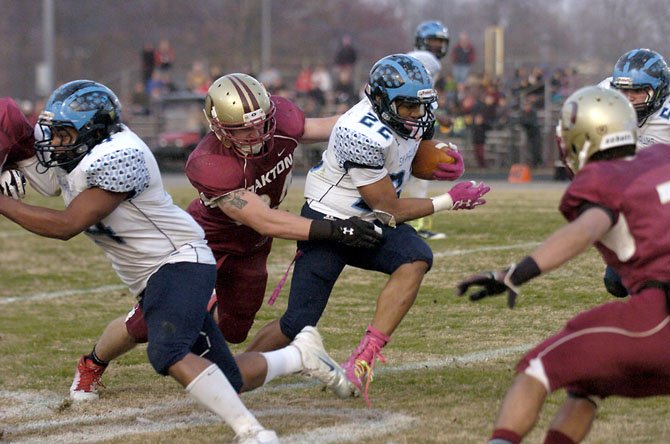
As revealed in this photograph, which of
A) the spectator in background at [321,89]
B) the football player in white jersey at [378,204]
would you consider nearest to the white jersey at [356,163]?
the football player in white jersey at [378,204]

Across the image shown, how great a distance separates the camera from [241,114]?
15.2 feet

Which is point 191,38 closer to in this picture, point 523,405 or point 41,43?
point 41,43

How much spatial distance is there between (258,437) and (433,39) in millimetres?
6793

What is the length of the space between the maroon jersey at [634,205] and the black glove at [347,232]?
1232 mm

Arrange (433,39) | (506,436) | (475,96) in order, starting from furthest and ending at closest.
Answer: (475,96) → (433,39) → (506,436)

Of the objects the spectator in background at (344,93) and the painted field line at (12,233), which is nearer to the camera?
the painted field line at (12,233)

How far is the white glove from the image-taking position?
455cm

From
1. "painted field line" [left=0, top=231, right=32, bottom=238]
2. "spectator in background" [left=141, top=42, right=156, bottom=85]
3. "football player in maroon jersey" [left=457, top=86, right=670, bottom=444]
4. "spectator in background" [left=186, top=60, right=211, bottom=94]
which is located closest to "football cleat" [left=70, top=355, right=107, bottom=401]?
"football player in maroon jersey" [left=457, top=86, right=670, bottom=444]

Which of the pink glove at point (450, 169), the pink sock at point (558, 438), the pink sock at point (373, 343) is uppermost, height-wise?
the pink glove at point (450, 169)

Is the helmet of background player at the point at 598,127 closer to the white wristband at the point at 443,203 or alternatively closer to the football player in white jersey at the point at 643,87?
the white wristband at the point at 443,203

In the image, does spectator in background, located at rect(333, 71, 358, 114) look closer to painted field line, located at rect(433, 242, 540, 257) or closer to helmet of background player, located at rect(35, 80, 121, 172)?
painted field line, located at rect(433, 242, 540, 257)

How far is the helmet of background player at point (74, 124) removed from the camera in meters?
4.37

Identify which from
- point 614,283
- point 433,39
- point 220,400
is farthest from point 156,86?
point 220,400

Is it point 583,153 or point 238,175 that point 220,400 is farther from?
point 583,153
